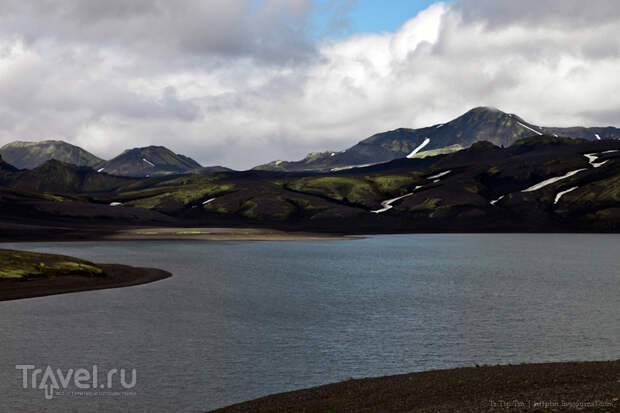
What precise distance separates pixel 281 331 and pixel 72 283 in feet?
126

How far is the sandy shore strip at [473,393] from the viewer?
21922 millimetres

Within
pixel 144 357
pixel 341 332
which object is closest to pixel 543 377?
pixel 341 332

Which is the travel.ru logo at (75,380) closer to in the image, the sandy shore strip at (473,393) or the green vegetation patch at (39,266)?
the sandy shore strip at (473,393)

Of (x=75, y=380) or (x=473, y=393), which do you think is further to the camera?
(x=75, y=380)

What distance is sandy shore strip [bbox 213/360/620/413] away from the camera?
21.9 m

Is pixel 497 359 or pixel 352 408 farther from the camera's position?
pixel 497 359

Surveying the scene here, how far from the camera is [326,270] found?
97.4 m

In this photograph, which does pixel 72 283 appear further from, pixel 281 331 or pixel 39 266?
pixel 281 331

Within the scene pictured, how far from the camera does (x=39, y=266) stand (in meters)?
72.7

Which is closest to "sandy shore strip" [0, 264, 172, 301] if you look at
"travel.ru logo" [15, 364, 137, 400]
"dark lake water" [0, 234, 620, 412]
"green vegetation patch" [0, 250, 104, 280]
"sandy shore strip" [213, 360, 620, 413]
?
"green vegetation patch" [0, 250, 104, 280]

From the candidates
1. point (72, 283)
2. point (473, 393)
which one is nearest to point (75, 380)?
point (473, 393)

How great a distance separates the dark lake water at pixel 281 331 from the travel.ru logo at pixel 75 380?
0.60 m

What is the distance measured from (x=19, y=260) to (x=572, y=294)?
239ft

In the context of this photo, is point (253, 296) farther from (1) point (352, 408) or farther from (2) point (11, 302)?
(1) point (352, 408)
